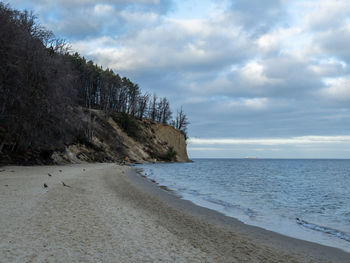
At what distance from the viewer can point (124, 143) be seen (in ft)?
230

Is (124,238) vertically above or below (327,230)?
above

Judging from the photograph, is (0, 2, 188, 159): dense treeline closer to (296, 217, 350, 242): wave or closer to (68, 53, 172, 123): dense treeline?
(296, 217, 350, 242): wave

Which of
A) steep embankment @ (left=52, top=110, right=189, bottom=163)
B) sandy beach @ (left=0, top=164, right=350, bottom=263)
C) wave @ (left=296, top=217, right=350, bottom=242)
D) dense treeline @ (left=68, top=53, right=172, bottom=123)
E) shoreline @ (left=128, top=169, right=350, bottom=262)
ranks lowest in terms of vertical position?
wave @ (left=296, top=217, right=350, bottom=242)

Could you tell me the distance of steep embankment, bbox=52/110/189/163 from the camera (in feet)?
165

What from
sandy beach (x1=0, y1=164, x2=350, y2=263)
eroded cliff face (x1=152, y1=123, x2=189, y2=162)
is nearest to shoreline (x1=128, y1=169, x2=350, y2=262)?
sandy beach (x1=0, y1=164, x2=350, y2=263)

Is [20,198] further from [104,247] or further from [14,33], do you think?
[14,33]

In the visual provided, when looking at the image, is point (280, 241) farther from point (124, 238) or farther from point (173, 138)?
point (173, 138)

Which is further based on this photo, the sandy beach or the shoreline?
the shoreline

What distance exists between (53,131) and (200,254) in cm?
2851

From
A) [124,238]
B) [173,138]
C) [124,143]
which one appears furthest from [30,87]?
[173,138]

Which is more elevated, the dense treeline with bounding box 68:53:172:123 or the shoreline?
the dense treeline with bounding box 68:53:172:123

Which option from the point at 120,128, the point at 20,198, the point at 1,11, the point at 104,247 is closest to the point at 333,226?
the point at 104,247

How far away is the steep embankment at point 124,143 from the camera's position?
5022 cm

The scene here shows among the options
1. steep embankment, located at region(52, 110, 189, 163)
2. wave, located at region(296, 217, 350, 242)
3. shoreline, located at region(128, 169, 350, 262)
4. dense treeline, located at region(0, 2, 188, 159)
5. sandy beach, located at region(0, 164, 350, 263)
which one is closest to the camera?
sandy beach, located at region(0, 164, 350, 263)
